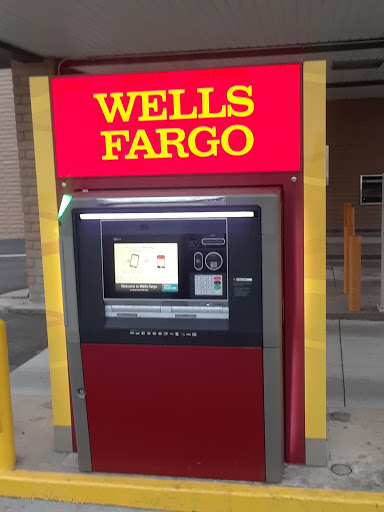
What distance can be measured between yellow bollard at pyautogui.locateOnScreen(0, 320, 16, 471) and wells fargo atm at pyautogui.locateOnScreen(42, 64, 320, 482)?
405 millimetres

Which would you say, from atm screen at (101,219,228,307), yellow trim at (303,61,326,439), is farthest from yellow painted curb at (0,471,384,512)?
atm screen at (101,219,228,307)

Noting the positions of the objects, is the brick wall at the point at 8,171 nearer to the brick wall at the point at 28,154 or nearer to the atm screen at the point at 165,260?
the brick wall at the point at 28,154

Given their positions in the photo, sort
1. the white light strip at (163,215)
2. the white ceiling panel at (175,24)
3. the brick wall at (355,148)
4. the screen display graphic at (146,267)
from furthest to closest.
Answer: the brick wall at (355,148) → the white ceiling panel at (175,24) → the screen display graphic at (146,267) → the white light strip at (163,215)

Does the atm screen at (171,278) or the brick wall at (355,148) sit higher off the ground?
the brick wall at (355,148)

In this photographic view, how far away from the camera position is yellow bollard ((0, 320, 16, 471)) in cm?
330

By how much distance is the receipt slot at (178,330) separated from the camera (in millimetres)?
2945

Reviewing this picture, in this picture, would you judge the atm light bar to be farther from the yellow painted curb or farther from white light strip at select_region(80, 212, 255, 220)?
the yellow painted curb

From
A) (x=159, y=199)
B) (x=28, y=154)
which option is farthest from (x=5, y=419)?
(x=28, y=154)

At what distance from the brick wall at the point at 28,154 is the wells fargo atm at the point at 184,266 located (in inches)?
195

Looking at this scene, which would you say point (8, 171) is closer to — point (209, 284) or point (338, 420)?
point (338, 420)

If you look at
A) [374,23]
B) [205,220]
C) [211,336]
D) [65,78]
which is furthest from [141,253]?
[374,23]

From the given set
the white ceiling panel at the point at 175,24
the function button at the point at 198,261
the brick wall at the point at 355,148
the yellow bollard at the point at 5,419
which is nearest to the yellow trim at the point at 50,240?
the yellow bollard at the point at 5,419

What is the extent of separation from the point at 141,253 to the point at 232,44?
19.9 feet

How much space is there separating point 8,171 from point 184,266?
16.5 m
